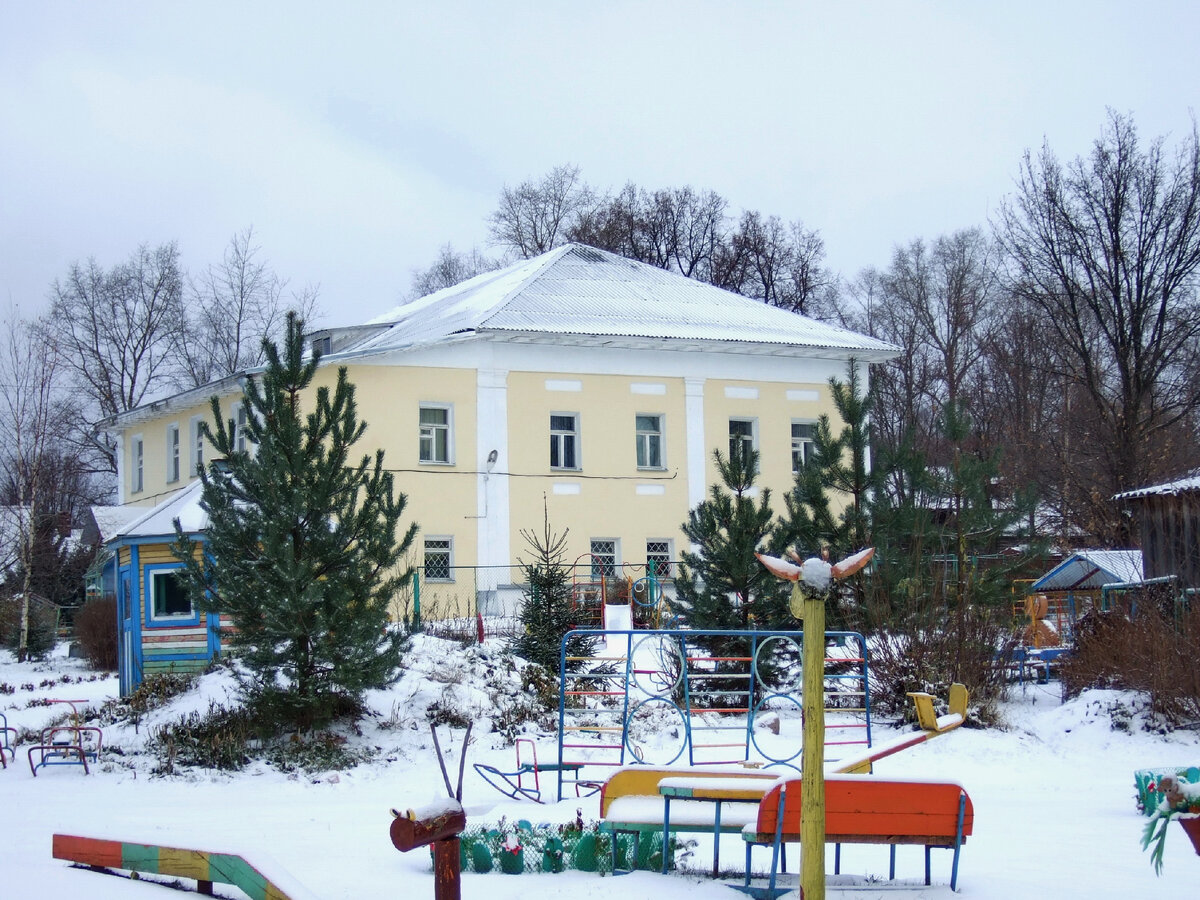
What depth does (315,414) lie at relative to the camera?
15.2m

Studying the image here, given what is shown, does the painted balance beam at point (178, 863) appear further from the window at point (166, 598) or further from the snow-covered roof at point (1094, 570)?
the snow-covered roof at point (1094, 570)

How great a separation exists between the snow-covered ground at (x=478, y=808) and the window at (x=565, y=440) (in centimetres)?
1373

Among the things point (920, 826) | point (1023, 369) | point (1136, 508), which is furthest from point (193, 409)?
point (920, 826)

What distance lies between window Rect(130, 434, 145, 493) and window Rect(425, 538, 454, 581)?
1351cm

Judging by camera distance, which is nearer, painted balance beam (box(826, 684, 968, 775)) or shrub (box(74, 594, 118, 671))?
painted balance beam (box(826, 684, 968, 775))

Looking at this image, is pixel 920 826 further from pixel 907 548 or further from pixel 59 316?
pixel 59 316

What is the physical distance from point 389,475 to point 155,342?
3702cm

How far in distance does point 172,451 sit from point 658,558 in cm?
1475

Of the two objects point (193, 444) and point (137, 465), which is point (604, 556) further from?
point (137, 465)

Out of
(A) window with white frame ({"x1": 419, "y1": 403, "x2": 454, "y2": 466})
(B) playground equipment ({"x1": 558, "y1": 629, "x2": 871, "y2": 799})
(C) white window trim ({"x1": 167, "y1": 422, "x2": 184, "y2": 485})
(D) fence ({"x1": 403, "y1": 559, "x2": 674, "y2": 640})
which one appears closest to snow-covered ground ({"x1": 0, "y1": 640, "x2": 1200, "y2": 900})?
(B) playground equipment ({"x1": 558, "y1": 629, "x2": 871, "y2": 799})

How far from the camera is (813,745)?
5746 mm

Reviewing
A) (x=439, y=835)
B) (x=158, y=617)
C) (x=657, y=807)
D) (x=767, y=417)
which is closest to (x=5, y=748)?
(x=158, y=617)

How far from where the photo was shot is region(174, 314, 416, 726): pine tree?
14703mm

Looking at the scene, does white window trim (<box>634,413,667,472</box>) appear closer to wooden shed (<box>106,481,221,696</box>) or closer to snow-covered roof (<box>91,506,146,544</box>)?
snow-covered roof (<box>91,506,146,544</box>)
